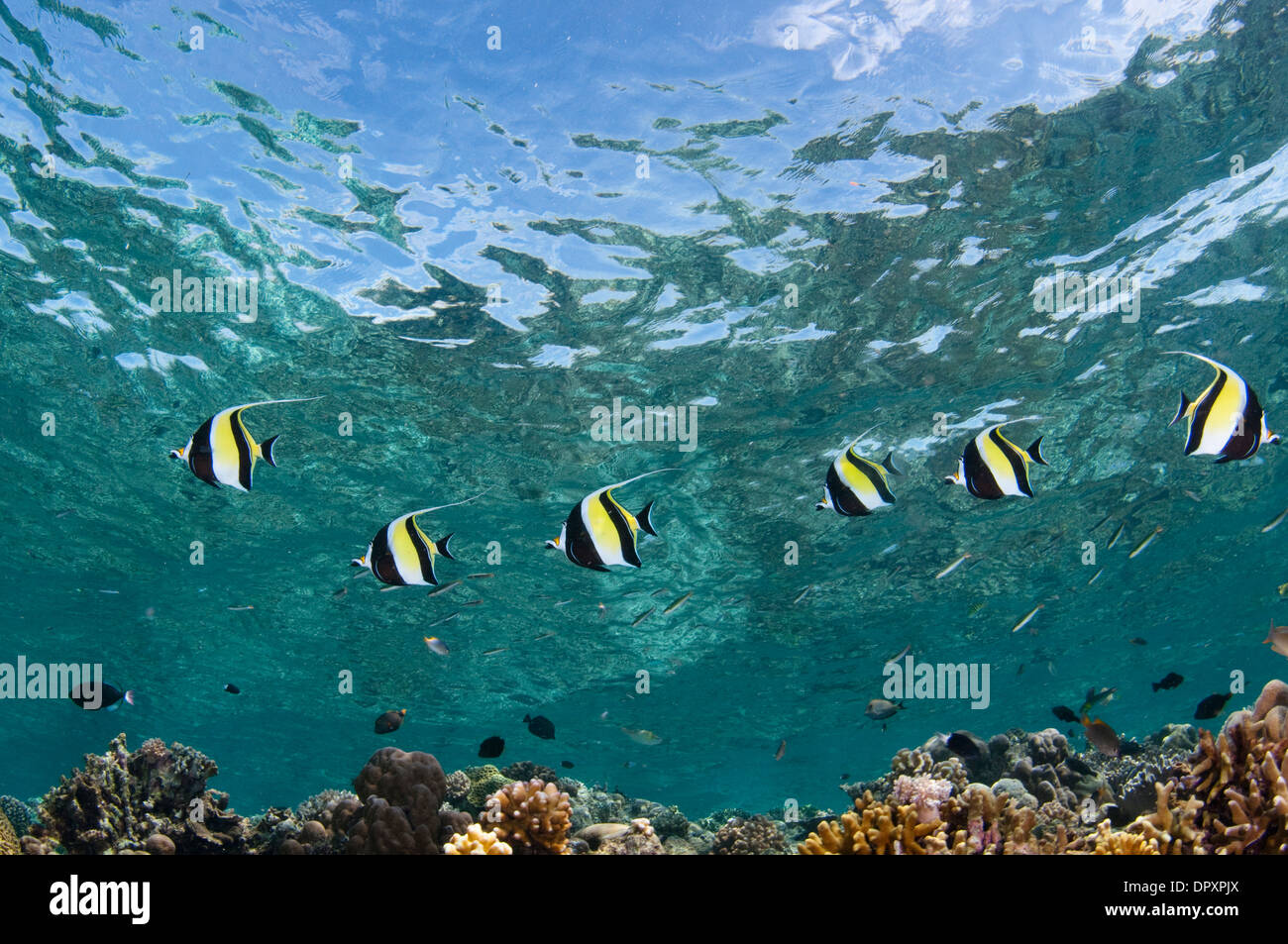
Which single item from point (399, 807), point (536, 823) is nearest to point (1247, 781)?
point (536, 823)

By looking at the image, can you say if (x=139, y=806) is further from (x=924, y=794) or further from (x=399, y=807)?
(x=924, y=794)

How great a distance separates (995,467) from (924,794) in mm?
3166

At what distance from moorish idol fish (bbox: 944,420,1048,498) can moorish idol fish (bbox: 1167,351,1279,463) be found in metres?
0.78

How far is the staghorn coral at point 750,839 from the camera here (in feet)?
25.3

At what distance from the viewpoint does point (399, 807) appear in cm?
607

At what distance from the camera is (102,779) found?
285 inches

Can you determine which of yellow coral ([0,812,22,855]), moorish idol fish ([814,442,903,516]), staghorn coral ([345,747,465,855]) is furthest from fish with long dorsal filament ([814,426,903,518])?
yellow coral ([0,812,22,855])

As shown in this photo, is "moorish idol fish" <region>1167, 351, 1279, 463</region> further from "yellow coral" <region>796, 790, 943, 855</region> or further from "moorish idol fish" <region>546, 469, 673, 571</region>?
"yellow coral" <region>796, 790, 943, 855</region>

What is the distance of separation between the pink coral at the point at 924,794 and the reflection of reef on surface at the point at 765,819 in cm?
2

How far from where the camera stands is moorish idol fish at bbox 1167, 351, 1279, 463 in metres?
3.53

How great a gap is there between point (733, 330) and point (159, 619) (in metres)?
26.1

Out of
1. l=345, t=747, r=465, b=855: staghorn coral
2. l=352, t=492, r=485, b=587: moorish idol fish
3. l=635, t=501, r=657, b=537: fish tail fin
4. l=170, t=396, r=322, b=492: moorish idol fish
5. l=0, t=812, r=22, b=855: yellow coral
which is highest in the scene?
l=170, t=396, r=322, b=492: moorish idol fish

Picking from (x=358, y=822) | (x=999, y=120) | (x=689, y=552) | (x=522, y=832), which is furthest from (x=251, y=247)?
(x=689, y=552)
